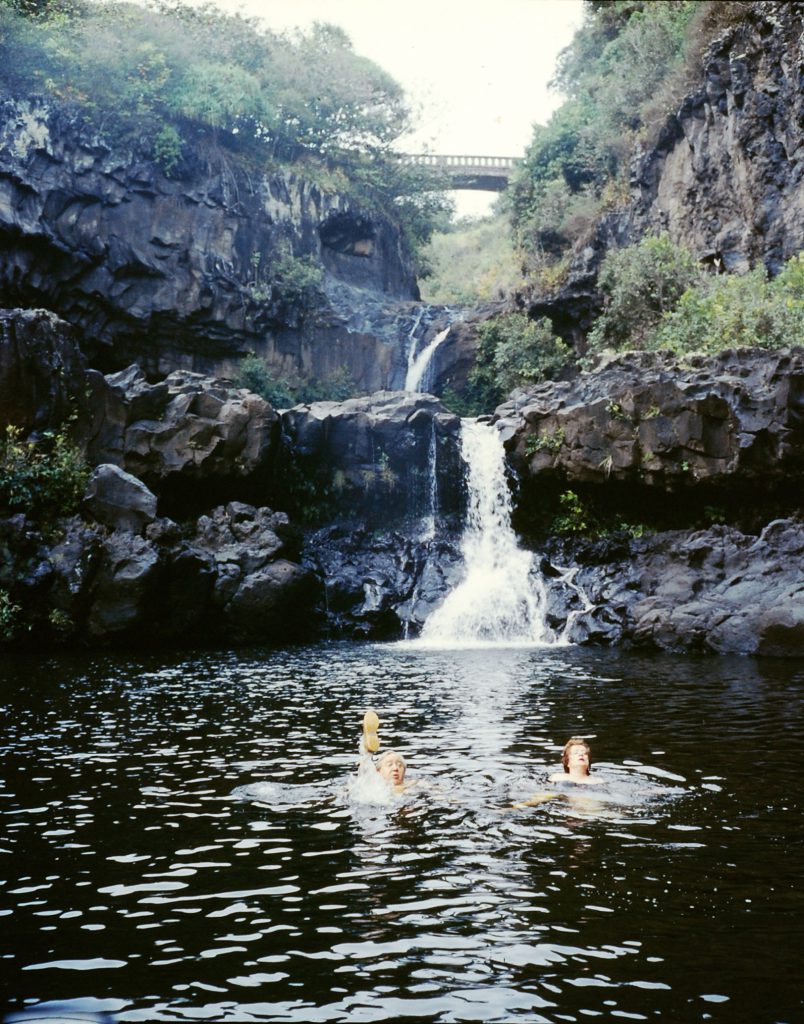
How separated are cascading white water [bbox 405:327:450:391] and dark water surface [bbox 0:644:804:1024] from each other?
28.7 meters

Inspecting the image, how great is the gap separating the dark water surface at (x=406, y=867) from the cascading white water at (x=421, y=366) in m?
28.7

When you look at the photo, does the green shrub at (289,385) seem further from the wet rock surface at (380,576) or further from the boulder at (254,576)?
the boulder at (254,576)

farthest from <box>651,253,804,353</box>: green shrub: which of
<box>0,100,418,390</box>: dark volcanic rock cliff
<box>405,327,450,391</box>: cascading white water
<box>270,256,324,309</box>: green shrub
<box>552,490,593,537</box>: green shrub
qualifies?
<box>270,256,324,309</box>: green shrub

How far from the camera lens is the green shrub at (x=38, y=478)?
80.7 ft

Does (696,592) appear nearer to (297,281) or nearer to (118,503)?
(118,503)

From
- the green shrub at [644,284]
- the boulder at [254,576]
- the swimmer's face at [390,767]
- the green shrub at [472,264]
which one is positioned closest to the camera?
the swimmer's face at [390,767]

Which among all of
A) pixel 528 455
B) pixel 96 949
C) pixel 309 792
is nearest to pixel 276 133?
pixel 528 455

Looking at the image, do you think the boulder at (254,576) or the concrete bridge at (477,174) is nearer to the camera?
the boulder at (254,576)

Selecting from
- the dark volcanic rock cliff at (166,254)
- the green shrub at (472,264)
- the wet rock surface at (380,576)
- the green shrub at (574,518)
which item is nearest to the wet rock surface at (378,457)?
the wet rock surface at (380,576)

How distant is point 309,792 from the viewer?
9.29 metres

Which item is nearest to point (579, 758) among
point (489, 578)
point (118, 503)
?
point (118, 503)

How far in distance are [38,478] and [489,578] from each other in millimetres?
12537

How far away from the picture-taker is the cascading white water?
137ft

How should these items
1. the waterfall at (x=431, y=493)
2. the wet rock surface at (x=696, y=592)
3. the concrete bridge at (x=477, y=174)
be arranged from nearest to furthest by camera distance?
the wet rock surface at (x=696, y=592) → the waterfall at (x=431, y=493) → the concrete bridge at (x=477, y=174)
